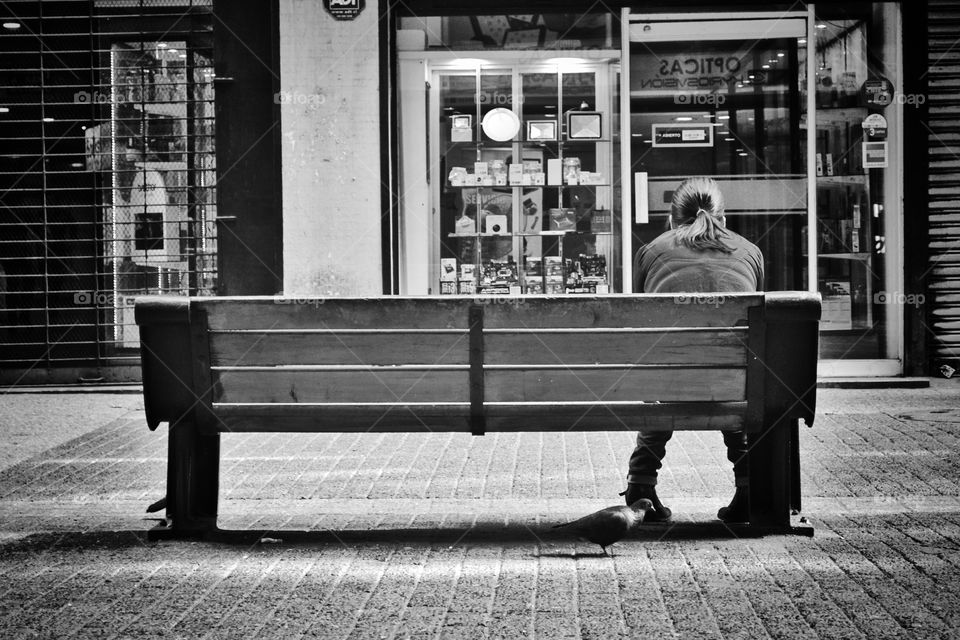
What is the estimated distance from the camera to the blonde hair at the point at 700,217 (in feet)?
18.5

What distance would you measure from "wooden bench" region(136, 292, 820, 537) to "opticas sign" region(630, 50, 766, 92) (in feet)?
21.0

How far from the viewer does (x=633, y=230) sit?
1102 centimetres

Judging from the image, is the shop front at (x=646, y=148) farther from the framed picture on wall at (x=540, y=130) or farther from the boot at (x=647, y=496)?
the boot at (x=647, y=496)

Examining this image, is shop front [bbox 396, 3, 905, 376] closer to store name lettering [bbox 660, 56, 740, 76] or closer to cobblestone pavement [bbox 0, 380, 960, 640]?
store name lettering [bbox 660, 56, 740, 76]

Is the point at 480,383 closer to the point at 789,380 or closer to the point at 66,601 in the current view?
the point at 789,380

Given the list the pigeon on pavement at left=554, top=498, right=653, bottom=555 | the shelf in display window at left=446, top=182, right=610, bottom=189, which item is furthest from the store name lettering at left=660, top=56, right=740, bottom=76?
the pigeon on pavement at left=554, top=498, right=653, bottom=555

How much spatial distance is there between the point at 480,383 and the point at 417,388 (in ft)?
0.92

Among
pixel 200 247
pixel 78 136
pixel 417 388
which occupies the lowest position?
pixel 417 388

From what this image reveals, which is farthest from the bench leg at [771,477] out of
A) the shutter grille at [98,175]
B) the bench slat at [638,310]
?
the shutter grille at [98,175]

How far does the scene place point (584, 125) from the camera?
11188 millimetres

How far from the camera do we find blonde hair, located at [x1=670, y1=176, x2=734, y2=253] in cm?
564

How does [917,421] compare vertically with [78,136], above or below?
below

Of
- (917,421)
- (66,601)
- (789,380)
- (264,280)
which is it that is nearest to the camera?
(66,601)

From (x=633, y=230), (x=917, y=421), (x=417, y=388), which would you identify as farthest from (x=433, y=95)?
(x=417, y=388)
